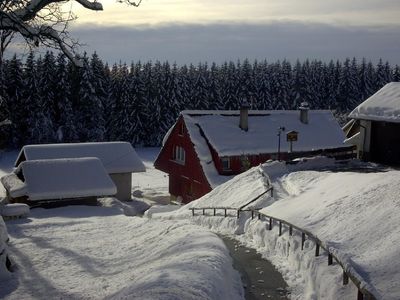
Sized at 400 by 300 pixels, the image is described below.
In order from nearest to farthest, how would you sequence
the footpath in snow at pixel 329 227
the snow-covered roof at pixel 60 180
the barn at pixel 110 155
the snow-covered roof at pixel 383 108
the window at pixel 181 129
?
1. the footpath in snow at pixel 329 227
2. the snow-covered roof at pixel 383 108
3. the snow-covered roof at pixel 60 180
4. the barn at pixel 110 155
5. the window at pixel 181 129

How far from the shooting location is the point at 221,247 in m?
15.4

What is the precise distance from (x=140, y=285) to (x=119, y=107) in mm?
66100

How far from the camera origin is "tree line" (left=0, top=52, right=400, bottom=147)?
221ft

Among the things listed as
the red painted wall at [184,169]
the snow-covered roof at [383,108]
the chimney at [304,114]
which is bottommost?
the red painted wall at [184,169]

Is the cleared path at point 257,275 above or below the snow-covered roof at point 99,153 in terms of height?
above

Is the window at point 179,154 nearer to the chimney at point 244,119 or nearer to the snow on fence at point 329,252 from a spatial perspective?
the chimney at point 244,119

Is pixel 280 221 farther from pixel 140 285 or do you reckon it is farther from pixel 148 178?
pixel 148 178

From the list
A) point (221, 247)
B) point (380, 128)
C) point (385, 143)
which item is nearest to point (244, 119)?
point (380, 128)

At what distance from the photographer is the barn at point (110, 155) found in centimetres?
3881

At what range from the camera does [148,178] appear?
57.0 meters

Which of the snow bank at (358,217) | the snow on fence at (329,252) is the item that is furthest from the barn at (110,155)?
the snow bank at (358,217)

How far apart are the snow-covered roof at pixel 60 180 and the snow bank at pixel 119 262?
24.1 feet

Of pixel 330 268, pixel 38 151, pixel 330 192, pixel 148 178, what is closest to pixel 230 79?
pixel 148 178

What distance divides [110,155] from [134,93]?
3665 centimetres
